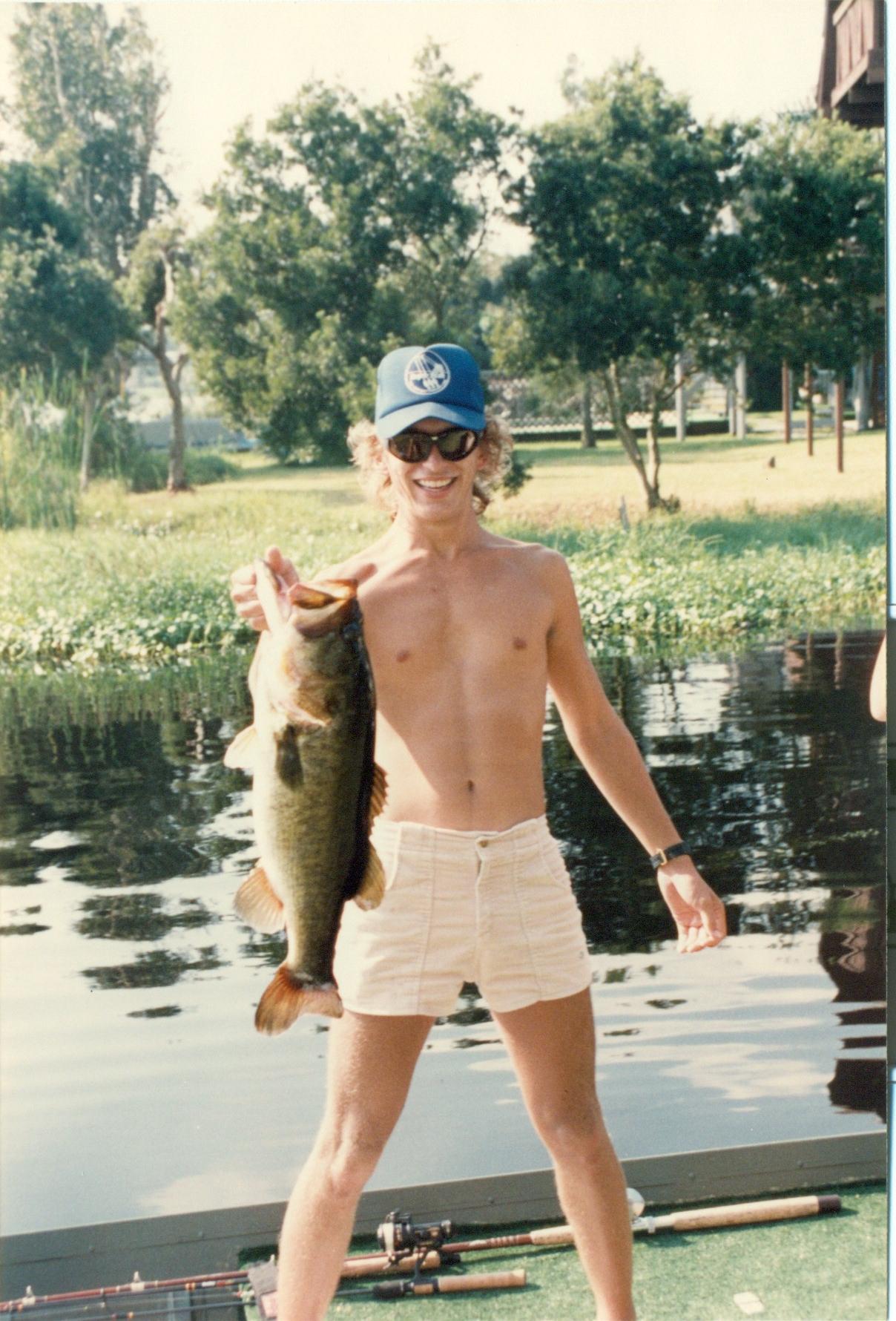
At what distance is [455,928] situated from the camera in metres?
2.12

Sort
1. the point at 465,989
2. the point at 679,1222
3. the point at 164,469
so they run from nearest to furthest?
the point at 679,1222 < the point at 465,989 < the point at 164,469

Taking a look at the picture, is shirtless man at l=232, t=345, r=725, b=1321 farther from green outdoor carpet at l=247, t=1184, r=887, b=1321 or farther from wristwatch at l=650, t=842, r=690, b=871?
green outdoor carpet at l=247, t=1184, r=887, b=1321

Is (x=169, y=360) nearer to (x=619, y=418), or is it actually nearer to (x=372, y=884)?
(x=619, y=418)

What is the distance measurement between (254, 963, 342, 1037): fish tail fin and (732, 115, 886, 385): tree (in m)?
1.95

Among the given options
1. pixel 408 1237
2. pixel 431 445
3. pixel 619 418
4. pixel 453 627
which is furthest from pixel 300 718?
pixel 619 418

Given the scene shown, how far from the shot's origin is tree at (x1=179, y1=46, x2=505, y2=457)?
3.17 meters

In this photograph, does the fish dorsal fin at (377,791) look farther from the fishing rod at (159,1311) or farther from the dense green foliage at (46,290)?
the dense green foliage at (46,290)

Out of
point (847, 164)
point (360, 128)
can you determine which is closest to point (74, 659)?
point (360, 128)

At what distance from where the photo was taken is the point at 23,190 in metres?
3.05

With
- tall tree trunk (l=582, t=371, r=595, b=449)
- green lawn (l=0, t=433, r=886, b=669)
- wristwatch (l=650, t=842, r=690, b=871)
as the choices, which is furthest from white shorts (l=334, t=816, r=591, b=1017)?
tall tree trunk (l=582, t=371, r=595, b=449)

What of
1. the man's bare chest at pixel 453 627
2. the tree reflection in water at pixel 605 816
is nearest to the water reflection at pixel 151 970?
the tree reflection in water at pixel 605 816

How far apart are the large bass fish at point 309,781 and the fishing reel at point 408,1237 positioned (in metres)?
0.83

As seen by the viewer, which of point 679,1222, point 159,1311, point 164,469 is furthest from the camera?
point 164,469

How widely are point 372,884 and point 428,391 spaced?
0.73m
